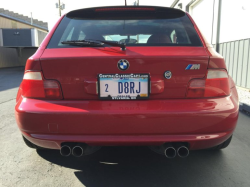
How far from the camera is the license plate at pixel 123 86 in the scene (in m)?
1.67

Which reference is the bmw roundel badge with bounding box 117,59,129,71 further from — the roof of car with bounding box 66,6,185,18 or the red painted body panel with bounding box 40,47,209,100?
the roof of car with bounding box 66,6,185,18

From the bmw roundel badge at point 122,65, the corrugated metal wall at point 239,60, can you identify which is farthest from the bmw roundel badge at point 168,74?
the corrugated metal wall at point 239,60

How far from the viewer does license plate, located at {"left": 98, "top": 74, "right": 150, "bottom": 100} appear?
1.67 meters

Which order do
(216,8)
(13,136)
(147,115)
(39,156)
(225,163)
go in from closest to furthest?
(147,115)
(225,163)
(39,156)
(13,136)
(216,8)

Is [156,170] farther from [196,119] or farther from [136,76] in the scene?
[136,76]

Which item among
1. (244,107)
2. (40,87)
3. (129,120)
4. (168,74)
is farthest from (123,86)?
(244,107)

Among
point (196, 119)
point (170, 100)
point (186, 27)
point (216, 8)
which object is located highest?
point (216, 8)

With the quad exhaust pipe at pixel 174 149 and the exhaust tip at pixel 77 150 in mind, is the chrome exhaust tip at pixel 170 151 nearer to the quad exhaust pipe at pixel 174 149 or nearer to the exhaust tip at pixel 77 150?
the quad exhaust pipe at pixel 174 149

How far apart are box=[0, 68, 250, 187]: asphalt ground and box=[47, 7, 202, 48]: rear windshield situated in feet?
3.95

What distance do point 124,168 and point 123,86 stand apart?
0.89 meters

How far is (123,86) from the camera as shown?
1.67 metres

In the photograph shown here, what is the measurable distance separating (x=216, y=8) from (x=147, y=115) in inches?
346

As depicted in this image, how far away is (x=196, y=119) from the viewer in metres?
1.64

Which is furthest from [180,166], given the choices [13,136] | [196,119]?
[13,136]
